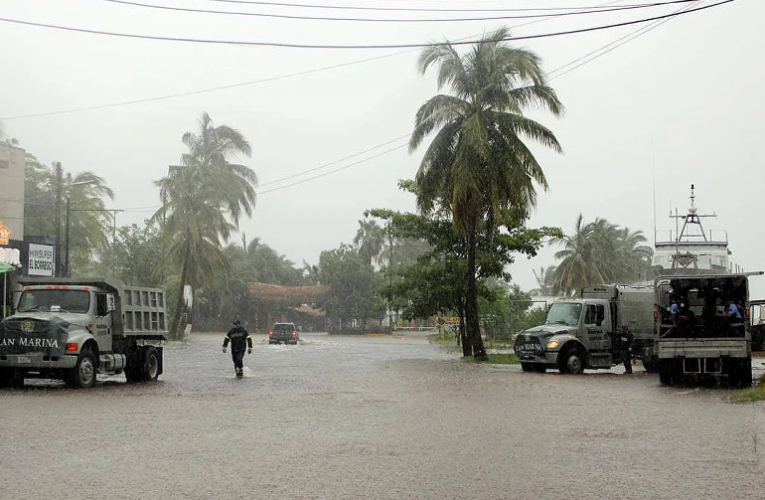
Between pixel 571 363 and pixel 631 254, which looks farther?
pixel 631 254

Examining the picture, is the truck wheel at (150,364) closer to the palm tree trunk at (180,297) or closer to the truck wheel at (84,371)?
the truck wheel at (84,371)

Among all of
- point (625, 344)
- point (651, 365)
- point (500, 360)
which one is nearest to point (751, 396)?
point (625, 344)

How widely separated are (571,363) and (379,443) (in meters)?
15.2

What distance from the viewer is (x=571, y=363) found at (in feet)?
82.9

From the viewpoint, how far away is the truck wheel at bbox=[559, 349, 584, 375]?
25.2 m

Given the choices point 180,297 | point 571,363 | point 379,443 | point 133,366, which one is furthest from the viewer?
point 180,297

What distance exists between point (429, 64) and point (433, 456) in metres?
24.5

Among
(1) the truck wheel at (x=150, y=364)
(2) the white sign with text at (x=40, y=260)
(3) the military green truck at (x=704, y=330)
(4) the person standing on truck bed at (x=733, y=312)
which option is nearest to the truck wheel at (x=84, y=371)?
(1) the truck wheel at (x=150, y=364)

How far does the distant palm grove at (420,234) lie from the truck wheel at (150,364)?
40.8 ft

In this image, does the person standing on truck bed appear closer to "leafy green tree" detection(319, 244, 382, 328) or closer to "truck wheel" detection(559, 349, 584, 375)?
"truck wheel" detection(559, 349, 584, 375)

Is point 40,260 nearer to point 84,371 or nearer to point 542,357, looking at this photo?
point 84,371

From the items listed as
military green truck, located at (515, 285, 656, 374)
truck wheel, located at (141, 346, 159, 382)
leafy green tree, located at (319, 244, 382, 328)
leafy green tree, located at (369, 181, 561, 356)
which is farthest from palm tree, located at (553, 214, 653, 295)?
truck wheel, located at (141, 346, 159, 382)

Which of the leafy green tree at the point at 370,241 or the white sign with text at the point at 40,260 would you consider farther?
the leafy green tree at the point at 370,241

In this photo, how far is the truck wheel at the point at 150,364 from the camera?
2220cm
